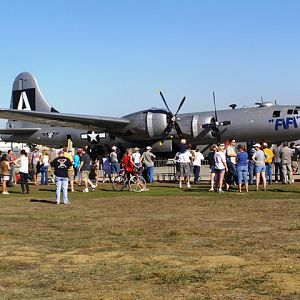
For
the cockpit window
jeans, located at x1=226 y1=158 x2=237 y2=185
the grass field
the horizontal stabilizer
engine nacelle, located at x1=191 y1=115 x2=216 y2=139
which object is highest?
the horizontal stabilizer

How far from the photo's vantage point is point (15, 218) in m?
12.5

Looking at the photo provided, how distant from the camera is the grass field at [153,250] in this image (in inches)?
236

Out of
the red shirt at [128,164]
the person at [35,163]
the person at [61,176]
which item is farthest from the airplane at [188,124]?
the person at [61,176]

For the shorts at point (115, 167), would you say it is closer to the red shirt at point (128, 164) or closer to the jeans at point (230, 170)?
the red shirt at point (128, 164)

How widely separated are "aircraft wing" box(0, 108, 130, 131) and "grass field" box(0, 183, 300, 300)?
46.6 feet

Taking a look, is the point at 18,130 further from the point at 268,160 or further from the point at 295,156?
the point at 268,160

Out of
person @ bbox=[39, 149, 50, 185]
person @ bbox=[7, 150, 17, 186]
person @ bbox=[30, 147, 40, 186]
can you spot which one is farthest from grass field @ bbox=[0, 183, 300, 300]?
person @ bbox=[30, 147, 40, 186]

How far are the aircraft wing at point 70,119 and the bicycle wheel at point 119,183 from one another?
536 cm

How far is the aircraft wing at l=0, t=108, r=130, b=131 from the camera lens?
95.2 ft

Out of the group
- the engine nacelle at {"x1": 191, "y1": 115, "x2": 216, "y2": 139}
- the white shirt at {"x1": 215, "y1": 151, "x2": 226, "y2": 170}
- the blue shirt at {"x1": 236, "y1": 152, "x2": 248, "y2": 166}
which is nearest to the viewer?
the white shirt at {"x1": 215, "y1": 151, "x2": 226, "y2": 170}

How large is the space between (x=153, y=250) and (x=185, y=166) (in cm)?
1262

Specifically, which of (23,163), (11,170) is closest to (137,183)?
(23,163)

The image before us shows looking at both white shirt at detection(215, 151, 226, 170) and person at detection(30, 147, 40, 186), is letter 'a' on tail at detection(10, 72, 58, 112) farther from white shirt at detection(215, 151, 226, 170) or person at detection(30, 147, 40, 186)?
white shirt at detection(215, 151, 226, 170)

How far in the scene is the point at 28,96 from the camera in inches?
1620
